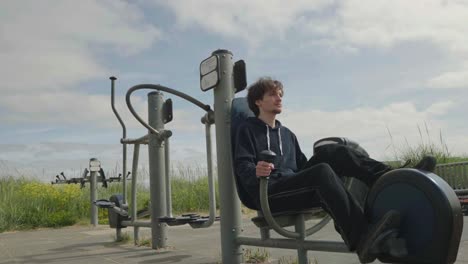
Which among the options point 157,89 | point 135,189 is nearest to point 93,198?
point 135,189

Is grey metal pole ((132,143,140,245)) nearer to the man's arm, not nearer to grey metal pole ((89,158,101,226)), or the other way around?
the man's arm

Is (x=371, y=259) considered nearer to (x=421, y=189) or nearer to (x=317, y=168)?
(x=421, y=189)

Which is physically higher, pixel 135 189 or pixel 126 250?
pixel 135 189

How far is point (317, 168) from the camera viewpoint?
2047mm

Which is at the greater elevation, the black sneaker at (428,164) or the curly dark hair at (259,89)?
the curly dark hair at (259,89)

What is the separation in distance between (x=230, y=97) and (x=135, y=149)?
1619 mm

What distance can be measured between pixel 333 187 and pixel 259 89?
891 millimetres

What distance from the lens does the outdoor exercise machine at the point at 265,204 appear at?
66.1 inches

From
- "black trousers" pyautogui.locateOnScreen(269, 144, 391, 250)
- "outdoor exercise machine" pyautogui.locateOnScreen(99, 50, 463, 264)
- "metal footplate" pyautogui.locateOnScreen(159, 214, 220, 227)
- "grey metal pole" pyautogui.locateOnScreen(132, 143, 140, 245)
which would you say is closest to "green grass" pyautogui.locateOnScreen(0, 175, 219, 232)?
"outdoor exercise machine" pyautogui.locateOnScreen(99, 50, 463, 264)

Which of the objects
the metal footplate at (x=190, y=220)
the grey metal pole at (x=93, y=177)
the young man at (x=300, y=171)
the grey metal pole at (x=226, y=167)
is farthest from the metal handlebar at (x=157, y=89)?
the grey metal pole at (x=93, y=177)

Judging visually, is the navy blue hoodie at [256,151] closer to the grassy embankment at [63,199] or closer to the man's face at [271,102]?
the man's face at [271,102]

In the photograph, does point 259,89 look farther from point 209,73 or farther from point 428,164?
point 428,164

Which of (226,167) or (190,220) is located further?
(190,220)

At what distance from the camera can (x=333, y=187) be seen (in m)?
1.95
